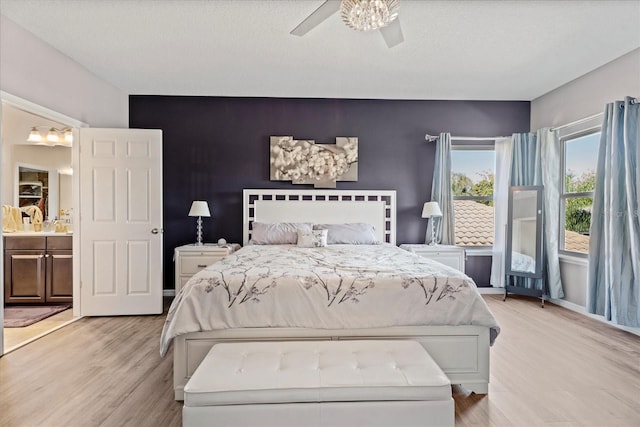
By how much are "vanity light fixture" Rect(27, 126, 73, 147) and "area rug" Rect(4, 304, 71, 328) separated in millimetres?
2200

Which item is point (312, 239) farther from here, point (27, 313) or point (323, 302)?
point (27, 313)

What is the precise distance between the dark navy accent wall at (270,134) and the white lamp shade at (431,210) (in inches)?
14.1

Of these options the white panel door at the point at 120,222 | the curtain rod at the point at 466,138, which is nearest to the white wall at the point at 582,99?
the curtain rod at the point at 466,138

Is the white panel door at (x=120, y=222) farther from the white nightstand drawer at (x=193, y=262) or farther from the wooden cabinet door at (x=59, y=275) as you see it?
the wooden cabinet door at (x=59, y=275)

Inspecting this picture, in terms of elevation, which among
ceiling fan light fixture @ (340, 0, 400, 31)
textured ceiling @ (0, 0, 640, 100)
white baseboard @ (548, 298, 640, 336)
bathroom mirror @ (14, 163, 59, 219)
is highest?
textured ceiling @ (0, 0, 640, 100)

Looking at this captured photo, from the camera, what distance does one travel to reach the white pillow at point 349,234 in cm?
438

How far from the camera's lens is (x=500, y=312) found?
4148 millimetres

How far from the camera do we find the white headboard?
483 centimetres

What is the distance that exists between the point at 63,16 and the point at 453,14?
3.13 metres

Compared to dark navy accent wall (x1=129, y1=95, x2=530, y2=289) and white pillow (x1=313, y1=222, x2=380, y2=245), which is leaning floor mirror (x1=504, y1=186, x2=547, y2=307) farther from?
white pillow (x1=313, y1=222, x2=380, y2=245)

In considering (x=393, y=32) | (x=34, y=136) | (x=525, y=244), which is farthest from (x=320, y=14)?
(x=34, y=136)

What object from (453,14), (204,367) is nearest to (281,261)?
(204,367)

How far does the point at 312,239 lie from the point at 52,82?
3.01 m

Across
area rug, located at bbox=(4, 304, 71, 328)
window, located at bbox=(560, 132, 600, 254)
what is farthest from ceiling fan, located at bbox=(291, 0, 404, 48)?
area rug, located at bbox=(4, 304, 71, 328)
